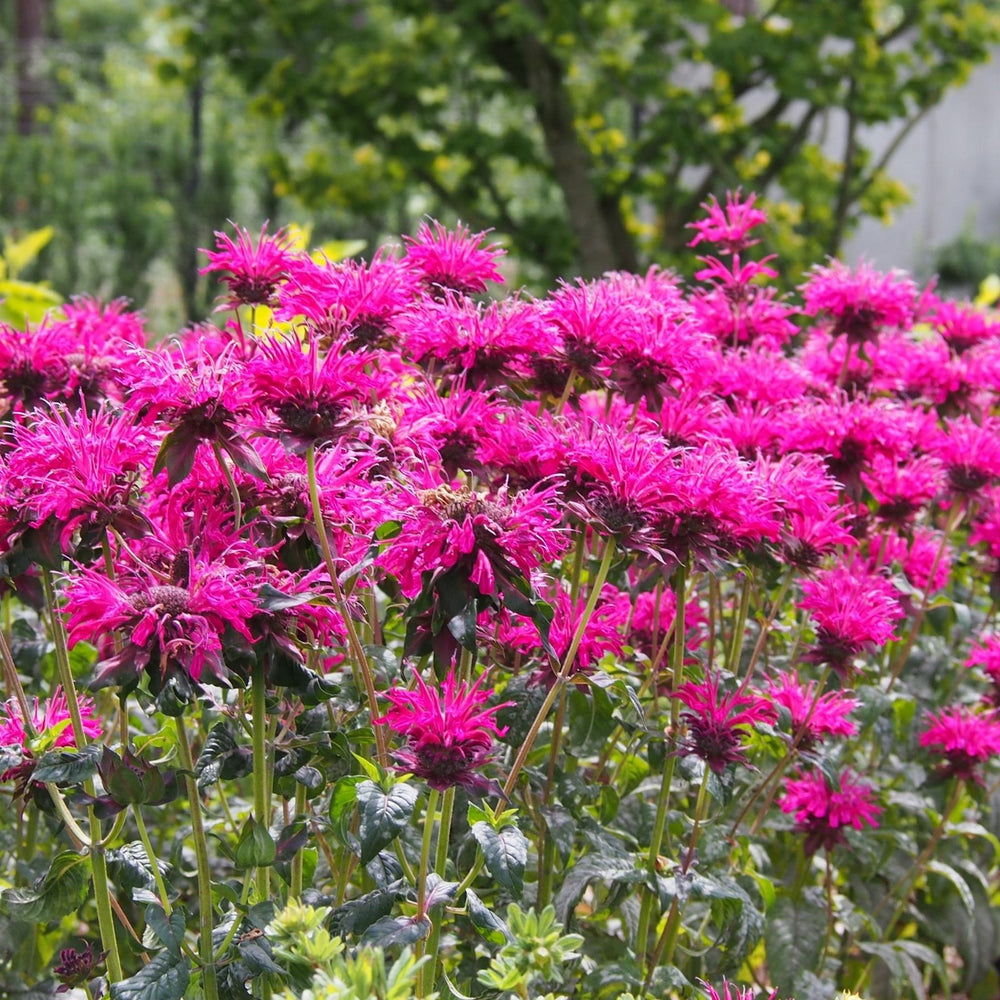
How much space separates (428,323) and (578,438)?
0.22 m

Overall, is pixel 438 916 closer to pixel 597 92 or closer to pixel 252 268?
pixel 252 268

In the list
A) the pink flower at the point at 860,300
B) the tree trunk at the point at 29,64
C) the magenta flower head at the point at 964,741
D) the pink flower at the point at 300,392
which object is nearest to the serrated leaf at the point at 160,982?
Result: the pink flower at the point at 300,392

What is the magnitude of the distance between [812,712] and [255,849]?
2.34 ft

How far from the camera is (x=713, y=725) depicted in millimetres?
1333

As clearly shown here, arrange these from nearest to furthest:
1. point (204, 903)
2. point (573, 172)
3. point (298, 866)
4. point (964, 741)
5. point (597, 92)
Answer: point (204, 903)
point (298, 866)
point (964, 741)
point (597, 92)
point (573, 172)

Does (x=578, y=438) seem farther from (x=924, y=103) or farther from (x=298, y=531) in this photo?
(x=924, y=103)

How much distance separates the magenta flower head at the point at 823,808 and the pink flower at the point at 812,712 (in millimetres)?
164

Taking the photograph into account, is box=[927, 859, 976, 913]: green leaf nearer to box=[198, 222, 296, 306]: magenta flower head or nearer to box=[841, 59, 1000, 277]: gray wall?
box=[198, 222, 296, 306]: magenta flower head

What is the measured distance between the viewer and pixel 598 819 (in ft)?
4.93

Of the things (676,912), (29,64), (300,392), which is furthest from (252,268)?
(29,64)

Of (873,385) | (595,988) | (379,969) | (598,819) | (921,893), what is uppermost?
(873,385)

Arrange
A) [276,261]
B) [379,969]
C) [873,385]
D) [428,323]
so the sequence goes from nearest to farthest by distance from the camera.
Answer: [379,969] → [428,323] → [276,261] → [873,385]

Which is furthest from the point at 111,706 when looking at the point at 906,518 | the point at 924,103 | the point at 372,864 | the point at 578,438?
the point at 924,103

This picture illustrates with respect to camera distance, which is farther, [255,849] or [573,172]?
[573,172]
